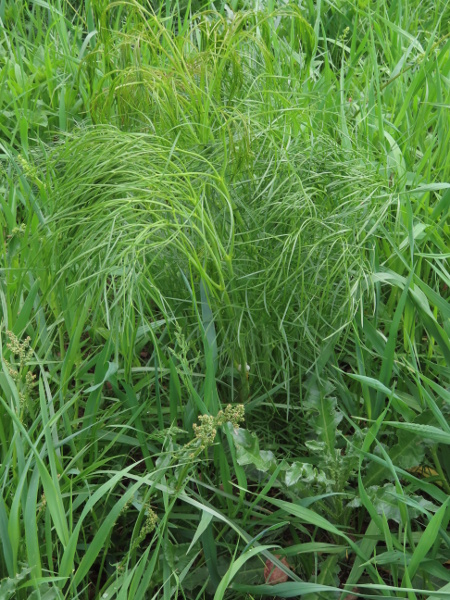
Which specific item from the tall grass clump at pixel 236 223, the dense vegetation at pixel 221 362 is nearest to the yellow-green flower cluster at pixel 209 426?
the dense vegetation at pixel 221 362

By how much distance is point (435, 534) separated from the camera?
1.44 meters

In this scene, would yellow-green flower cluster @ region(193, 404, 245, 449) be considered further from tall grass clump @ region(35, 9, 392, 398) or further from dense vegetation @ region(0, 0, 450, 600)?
tall grass clump @ region(35, 9, 392, 398)

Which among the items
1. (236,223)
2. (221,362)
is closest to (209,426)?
(221,362)

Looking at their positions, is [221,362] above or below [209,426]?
below

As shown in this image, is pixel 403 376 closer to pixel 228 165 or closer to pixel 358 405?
pixel 358 405

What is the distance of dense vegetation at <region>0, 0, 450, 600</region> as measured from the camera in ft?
5.02

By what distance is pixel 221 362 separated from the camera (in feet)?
6.33

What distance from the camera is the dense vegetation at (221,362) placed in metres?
1.53

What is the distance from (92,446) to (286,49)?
162 centimetres

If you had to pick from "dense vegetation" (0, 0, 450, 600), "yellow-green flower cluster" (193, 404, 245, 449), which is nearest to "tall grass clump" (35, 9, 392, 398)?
"dense vegetation" (0, 0, 450, 600)

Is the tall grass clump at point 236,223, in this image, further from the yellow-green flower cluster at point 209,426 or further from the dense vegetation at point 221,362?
the yellow-green flower cluster at point 209,426

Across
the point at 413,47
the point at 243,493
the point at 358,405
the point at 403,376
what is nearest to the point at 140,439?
the point at 243,493

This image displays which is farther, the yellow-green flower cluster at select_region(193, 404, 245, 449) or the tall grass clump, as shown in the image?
the tall grass clump

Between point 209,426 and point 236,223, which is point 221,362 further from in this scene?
point 209,426
